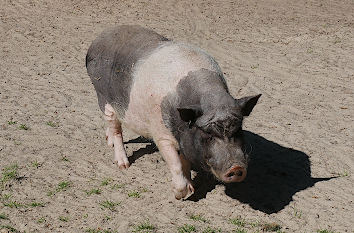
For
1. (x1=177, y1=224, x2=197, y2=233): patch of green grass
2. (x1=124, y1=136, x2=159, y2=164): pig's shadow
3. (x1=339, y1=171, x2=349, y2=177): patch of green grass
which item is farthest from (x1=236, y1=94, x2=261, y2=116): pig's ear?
(x1=124, y1=136, x2=159, y2=164): pig's shadow

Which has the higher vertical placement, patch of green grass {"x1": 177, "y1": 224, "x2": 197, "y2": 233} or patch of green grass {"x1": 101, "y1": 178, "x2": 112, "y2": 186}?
patch of green grass {"x1": 177, "y1": 224, "x2": 197, "y2": 233}

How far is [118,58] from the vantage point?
6.96m

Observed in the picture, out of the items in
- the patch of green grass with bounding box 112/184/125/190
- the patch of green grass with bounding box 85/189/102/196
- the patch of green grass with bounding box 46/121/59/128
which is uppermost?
the patch of green grass with bounding box 85/189/102/196

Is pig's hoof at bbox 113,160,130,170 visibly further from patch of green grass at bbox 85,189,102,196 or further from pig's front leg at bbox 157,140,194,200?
pig's front leg at bbox 157,140,194,200

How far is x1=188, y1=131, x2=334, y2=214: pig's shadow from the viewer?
633cm

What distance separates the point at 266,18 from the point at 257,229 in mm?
9761

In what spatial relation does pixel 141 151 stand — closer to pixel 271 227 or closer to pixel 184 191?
pixel 184 191

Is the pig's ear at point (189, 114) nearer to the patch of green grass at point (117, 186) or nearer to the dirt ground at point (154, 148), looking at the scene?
the dirt ground at point (154, 148)

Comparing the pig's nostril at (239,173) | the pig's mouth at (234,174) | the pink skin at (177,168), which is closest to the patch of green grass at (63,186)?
the pink skin at (177,168)

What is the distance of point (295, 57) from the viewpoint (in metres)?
11.7

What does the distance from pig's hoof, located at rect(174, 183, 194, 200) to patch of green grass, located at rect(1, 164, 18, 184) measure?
6.60 ft

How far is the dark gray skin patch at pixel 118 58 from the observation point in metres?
6.70

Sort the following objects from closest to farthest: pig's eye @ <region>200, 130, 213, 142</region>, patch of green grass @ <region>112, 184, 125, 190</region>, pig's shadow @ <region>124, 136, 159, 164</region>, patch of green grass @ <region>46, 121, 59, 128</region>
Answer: pig's eye @ <region>200, 130, 213, 142</region>
patch of green grass @ <region>112, 184, 125, 190</region>
pig's shadow @ <region>124, 136, 159, 164</region>
patch of green grass @ <region>46, 121, 59, 128</region>

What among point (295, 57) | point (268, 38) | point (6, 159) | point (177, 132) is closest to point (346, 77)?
point (295, 57)
